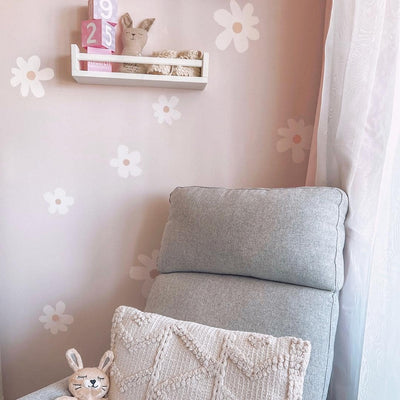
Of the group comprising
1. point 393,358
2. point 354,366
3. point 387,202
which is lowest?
point 354,366

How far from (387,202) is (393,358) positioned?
34 cm

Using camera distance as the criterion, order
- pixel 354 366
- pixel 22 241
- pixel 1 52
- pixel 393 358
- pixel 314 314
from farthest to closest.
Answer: pixel 22 241 → pixel 1 52 → pixel 354 366 → pixel 314 314 → pixel 393 358

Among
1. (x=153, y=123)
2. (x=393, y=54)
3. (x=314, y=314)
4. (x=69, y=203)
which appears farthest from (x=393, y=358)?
(x=69, y=203)

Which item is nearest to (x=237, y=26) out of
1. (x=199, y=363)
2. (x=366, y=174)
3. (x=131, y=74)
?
(x=131, y=74)

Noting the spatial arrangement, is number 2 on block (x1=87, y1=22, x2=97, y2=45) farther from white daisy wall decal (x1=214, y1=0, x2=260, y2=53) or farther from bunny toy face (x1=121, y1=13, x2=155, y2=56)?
white daisy wall decal (x1=214, y1=0, x2=260, y2=53)

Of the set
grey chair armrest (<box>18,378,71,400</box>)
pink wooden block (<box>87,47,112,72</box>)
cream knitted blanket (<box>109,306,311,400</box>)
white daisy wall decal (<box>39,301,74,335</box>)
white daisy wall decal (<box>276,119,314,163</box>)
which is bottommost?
white daisy wall decal (<box>39,301,74,335</box>)

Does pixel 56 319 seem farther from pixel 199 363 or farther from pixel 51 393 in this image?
pixel 199 363

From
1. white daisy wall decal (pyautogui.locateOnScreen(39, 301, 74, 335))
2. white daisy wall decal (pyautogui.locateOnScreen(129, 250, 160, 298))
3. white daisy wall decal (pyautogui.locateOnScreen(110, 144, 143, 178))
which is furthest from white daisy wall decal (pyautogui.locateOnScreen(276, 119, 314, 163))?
white daisy wall decal (pyautogui.locateOnScreen(39, 301, 74, 335))

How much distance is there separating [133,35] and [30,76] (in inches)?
16.9

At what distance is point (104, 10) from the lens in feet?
4.63

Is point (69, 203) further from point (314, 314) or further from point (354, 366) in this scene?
point (354, 366)

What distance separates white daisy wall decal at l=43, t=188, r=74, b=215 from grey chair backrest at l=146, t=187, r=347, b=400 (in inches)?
21.3

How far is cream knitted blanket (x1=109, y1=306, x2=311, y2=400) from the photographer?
3.00 ft

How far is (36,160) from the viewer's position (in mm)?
1571
